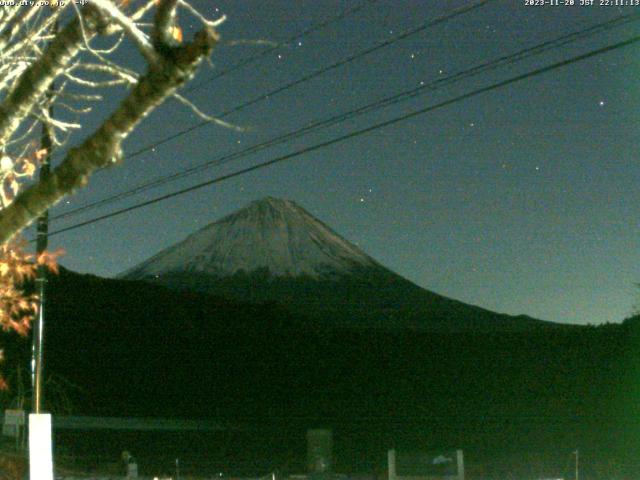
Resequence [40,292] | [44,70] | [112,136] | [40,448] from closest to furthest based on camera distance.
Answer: [112,136], [44,70], [40,448], [40,292]

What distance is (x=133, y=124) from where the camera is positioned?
489 cm

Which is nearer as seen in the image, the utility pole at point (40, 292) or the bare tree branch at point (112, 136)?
the bare tree branch at point (112, 136)

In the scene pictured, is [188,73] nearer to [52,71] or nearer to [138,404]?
[52,71]

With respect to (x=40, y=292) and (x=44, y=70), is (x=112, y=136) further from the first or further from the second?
(x=40, y=292)

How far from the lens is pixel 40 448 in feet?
45.2

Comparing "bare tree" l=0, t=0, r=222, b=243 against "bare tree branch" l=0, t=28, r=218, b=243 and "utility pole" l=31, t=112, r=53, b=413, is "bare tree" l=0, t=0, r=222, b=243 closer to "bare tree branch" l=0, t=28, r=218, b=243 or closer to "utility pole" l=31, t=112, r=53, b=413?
"bare tree branch" l=0, t=28, r=218, b=243

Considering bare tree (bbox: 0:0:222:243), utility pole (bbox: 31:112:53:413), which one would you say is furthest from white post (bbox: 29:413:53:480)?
bare tree (bbox: 0:0:222:243)

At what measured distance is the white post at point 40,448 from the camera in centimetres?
1359

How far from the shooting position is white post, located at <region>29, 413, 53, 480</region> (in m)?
13.6

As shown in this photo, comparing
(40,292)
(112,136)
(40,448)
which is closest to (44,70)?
(112,136)

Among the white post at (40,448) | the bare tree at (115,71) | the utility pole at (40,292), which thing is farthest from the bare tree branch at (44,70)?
the utility pole at (40,292)

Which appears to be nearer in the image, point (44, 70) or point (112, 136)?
point (112, 136)

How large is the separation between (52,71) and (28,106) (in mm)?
318

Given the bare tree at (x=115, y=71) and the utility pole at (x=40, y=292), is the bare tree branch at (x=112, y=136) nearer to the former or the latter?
the bare tree at (x=115, y=71)
